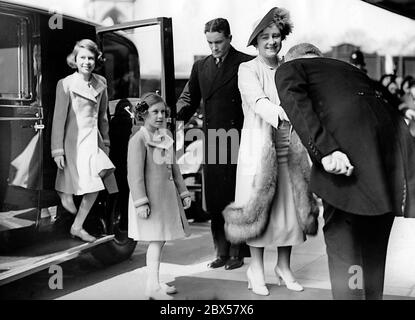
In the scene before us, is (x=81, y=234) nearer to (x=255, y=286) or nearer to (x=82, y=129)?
(x=82, y=129)

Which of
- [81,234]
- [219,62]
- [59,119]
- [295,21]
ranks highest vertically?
[295,21]

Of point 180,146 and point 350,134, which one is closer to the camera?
point 350,134

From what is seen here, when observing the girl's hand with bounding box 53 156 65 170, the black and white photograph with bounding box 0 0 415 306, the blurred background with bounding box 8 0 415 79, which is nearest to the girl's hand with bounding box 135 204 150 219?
the black and white photograph with bounding box 0 0 415 306

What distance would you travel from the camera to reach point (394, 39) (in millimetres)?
2645

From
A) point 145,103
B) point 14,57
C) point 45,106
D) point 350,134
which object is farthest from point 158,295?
point 14,57

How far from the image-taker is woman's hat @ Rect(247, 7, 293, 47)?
2.60m

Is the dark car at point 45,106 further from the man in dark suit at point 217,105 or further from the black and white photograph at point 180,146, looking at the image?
the man in dark suit at point 217,105

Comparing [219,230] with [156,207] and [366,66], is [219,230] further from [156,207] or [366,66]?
[366,66]

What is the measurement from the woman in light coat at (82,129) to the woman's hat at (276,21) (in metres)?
0.79

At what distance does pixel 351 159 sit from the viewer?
7.69 ft

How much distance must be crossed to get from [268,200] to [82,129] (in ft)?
3.27

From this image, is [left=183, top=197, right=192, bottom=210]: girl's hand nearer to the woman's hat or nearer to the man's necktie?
the man's necktie

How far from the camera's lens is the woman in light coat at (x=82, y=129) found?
2637 millimetres

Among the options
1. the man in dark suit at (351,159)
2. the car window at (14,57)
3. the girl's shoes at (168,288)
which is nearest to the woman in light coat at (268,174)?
the man in dark suit at (351,159)
